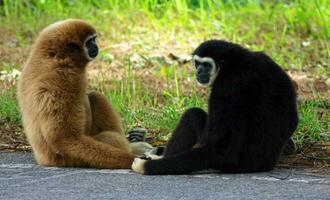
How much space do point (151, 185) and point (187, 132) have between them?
77 centimetres

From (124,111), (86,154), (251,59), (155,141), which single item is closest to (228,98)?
(251,59)

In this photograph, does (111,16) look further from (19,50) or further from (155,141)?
(155,141)

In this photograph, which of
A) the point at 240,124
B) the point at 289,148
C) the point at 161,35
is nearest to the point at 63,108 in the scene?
the point at 240,124

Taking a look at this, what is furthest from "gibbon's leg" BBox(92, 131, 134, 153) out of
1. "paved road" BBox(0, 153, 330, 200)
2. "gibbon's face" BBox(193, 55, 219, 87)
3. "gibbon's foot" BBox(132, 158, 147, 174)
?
"gibbon's face" BBox(193, 55, 219, 87)

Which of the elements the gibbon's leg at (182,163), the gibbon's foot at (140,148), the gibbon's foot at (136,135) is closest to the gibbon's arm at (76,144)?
the gibbon's leg at (182,163)

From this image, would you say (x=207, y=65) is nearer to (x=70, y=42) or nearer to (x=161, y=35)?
(x=70, y=42)

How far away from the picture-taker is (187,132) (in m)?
6.65

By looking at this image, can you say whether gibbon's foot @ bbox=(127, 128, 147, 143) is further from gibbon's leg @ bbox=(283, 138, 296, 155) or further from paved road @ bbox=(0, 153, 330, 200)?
gibbon's leg @ bbox=(283, 138, 296, 155)

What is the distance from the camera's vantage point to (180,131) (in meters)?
6.66

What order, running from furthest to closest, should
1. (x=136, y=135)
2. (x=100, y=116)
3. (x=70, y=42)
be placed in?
(x=136, y=135) → (x=100, y=116) → (x=70, y=42)

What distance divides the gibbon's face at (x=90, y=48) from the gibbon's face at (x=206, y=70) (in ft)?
3.06

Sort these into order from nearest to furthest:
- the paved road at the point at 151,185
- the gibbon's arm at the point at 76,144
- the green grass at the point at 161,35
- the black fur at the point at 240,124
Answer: the paved road at the point at 151,185, the black fur at the point at 240,124, the gibbon's arm at the point at 76,144, the green grass at the point at 161,35

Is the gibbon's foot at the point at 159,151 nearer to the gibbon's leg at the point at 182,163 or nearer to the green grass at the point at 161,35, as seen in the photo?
the gibbon's leg at the point at 182,163

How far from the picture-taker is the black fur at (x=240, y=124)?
6344 mm
